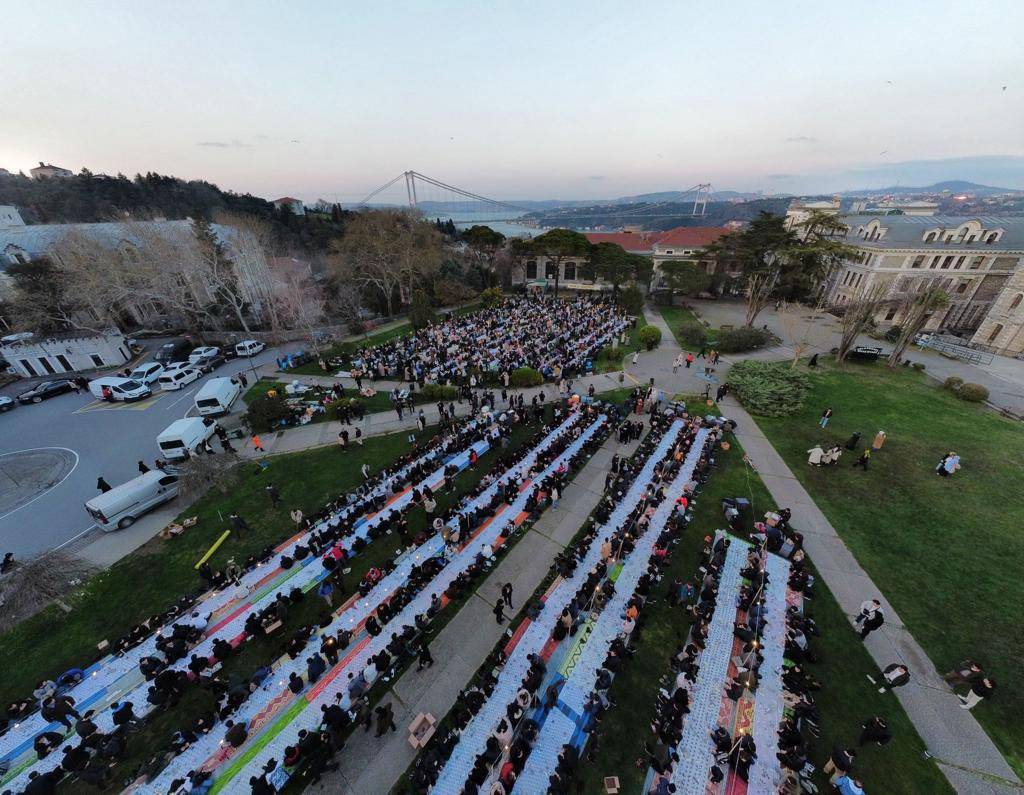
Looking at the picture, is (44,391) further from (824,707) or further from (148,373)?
(824,707)

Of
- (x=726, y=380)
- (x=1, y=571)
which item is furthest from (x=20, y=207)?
(x=726, y=380)

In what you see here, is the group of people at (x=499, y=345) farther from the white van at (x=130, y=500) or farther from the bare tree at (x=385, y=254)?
the white van at (x=130, y=500)

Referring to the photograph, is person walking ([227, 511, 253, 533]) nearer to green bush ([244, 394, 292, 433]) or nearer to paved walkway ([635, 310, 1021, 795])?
green bush ([244, 394, 292, 433])

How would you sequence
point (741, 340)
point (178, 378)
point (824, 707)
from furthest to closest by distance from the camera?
point (741, 340) < point (178, 378) < point (824, 707)

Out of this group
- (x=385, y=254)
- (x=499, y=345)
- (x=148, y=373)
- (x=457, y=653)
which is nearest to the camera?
(x=457, y=653)

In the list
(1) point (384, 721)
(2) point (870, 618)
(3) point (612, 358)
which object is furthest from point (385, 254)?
(2) point (870, 618)

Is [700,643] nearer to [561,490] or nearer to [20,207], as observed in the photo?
[561,490]

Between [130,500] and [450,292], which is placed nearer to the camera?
[130,500]
